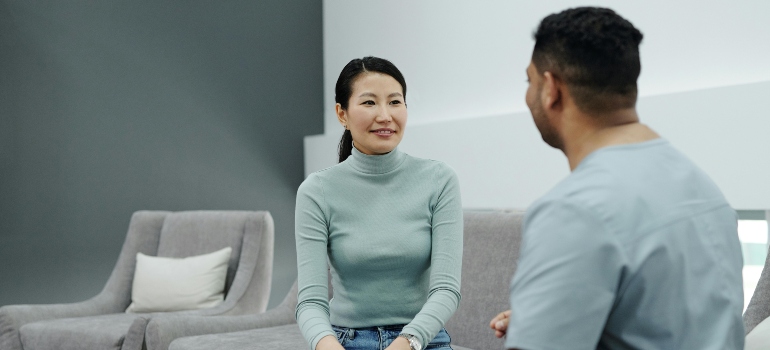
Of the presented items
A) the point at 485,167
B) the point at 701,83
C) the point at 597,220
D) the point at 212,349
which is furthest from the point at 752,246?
the point at 597,220

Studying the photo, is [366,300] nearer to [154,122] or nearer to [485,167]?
[485,167]

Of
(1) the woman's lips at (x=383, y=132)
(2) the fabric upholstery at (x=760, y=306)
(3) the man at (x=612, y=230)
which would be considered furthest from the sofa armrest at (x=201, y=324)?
(3) the man at (x=612, y=230)

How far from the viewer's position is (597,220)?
2.46ft

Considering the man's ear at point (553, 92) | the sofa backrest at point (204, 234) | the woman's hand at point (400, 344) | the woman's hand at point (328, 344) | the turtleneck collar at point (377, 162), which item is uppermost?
the man's ear at point (553, 92)

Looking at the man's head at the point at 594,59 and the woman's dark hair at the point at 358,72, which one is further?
the woman's dark hair at the point at 358,72

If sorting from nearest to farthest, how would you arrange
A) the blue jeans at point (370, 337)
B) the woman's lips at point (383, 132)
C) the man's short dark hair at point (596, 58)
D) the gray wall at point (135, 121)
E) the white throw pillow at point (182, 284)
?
the man's short dark hair at point (596, 58)
the blue jeans at point (370, 337)
the woman's lips at point (383, 132)
the white throw pillow at point (182, 284)
the gray wall at point (135, 121)

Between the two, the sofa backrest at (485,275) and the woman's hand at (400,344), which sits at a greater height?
the woman's hand at (400,344)

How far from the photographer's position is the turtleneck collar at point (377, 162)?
71.0 inches

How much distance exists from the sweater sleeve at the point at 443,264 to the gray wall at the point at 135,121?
3106 millimetres

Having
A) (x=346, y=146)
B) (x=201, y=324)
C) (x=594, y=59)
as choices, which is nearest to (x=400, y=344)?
(x=346, y=146)

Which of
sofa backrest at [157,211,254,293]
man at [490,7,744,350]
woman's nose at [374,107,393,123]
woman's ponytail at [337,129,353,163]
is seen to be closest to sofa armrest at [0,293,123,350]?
sofa backrest at [157,211,254,293]

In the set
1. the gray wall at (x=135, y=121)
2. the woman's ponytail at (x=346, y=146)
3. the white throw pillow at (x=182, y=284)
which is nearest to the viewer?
the woman's ponytail at (x=346, y=146)

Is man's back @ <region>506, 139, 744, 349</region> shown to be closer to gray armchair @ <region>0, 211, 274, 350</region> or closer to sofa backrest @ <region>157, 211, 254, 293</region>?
gray armchair @ <region>0, 211, 274, 350</region>

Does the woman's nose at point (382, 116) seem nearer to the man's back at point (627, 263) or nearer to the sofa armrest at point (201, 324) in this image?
the man's back at point (627, 263)
